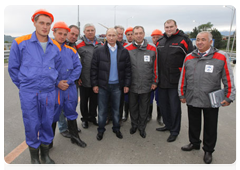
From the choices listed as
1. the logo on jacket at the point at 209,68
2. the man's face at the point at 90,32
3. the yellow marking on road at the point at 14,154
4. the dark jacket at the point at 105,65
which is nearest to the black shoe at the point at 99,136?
the dark jacket at the point at 105,65

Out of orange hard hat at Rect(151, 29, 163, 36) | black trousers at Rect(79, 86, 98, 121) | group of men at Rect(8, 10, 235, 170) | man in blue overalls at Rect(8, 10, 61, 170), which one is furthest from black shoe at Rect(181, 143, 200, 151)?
orange hard hat at Rect(151, 29, 163, 36)

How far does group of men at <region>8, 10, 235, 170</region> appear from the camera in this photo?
7.61 feet

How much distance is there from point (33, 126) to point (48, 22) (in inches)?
56.6

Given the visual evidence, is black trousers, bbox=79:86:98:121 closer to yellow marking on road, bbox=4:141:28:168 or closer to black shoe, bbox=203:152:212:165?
yellow marking on road, bbox=4:141:28:168

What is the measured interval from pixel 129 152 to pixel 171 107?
1196 millimetres

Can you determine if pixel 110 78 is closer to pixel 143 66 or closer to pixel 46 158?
pixel 143 66

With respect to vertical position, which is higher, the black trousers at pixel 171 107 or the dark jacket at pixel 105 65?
the dark jacket at pixel 105 65

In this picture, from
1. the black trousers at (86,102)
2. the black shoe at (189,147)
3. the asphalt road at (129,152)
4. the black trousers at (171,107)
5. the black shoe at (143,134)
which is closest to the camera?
the asphalt road at (129,152)

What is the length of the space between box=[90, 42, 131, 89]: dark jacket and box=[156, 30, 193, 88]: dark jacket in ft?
2.26

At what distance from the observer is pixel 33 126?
236 centimetres

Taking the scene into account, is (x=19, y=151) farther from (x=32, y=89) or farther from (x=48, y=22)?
(x=48, y=22)

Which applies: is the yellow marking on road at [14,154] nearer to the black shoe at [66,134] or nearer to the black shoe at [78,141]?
the black shoe at [66,134]

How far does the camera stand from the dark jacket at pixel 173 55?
3.20 m

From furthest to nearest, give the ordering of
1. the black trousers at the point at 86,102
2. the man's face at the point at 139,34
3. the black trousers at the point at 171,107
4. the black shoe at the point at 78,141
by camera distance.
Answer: the black trousers at the point at 86,102 → the black trousers at the point at 171,107 → the man's face at the point at 139,34 → the black shoe at the point at 78,141
